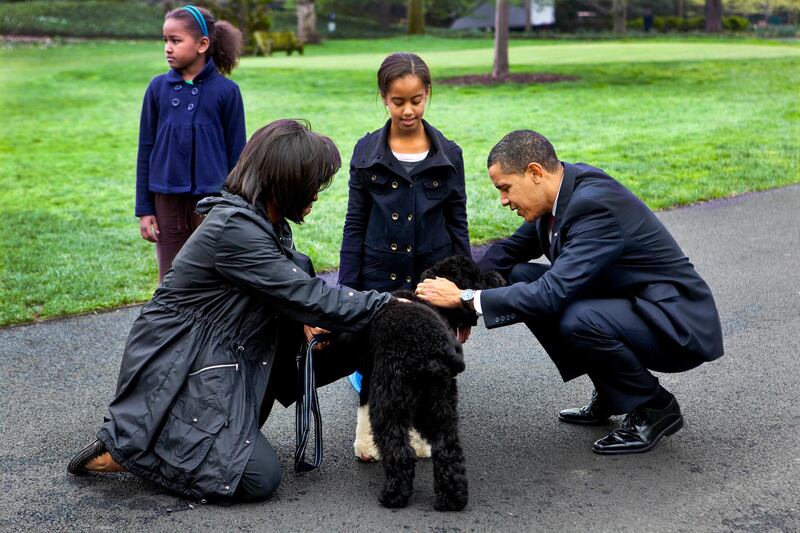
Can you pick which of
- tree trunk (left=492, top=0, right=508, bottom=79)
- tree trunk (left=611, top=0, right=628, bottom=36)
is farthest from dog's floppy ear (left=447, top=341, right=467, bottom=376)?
tree trunk (left=611, top=0, right=628, bottom=36)

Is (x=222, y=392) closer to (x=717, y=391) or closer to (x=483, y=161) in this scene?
(x=717, y=391)

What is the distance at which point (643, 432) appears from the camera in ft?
13.2

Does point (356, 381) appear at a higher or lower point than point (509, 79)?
lower

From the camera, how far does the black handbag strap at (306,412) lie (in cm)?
375

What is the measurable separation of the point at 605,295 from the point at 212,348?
168 centimetres

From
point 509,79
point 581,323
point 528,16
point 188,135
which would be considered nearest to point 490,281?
point 581,323

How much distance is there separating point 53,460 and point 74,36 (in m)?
43.9

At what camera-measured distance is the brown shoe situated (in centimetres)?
373

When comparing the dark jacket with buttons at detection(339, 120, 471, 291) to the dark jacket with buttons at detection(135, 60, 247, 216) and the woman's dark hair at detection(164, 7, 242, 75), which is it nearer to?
the dark jacket with buttons at detection(135, 60, 247, 216)

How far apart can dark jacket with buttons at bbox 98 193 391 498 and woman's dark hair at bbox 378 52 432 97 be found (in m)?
0.98

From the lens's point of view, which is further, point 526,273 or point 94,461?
point 526,273

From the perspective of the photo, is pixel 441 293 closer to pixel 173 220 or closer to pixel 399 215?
pixel 399 215

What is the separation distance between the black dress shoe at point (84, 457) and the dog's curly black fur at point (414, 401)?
1142 mm

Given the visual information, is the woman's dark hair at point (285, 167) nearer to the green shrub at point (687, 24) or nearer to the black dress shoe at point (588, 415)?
the black dress shoe at point (588, 415)
